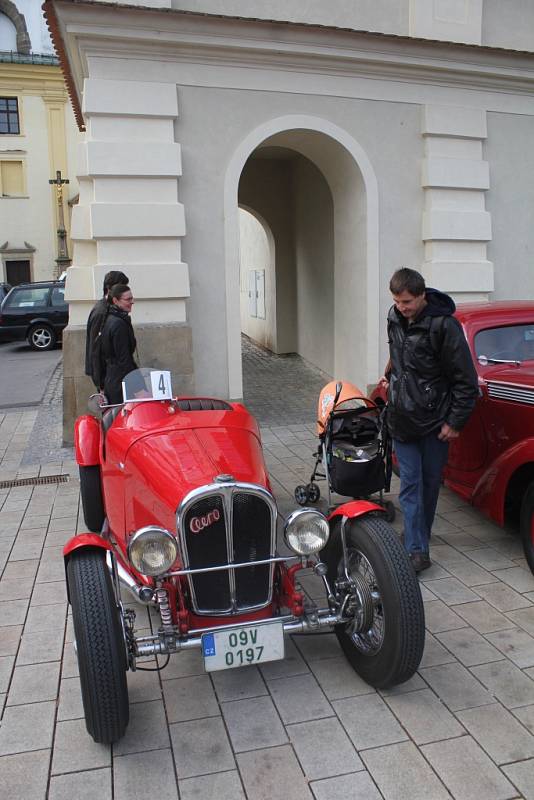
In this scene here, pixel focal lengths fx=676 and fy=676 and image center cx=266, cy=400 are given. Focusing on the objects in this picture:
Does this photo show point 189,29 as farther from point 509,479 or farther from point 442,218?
point 509,479

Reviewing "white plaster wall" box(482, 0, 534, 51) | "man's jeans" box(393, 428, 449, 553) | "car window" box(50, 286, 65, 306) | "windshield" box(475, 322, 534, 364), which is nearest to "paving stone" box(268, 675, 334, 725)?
"man's jeans" box(393, 428, 449, 553)

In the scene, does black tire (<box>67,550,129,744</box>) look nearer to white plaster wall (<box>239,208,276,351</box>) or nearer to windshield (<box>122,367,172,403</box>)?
windshield (<box>122,367,172,403</box>)

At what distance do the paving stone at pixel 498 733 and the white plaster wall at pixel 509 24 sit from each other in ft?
28.2

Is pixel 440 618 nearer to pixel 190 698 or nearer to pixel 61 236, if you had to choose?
pixel 190 698

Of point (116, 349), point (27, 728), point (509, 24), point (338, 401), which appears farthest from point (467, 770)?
point (509, 24)

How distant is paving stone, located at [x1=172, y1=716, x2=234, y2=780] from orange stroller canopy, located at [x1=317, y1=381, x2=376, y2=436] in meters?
2.53

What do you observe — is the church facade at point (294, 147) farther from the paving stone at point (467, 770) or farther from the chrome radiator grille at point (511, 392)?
the paving stone at point (467, 770)

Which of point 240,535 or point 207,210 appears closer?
point 240,535

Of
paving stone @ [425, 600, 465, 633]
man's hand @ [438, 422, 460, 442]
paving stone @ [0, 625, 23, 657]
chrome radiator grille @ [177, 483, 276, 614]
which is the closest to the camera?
chrome radiator grille @ [177, 483, 276, 614]

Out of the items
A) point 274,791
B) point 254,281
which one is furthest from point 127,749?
point 254,281

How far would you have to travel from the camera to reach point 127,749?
2.83m

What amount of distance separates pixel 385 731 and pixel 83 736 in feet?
4.25

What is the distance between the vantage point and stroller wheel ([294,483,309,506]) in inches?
219

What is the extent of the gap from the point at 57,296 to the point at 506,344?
1507 cm
